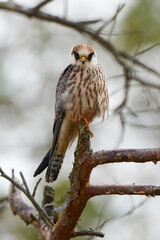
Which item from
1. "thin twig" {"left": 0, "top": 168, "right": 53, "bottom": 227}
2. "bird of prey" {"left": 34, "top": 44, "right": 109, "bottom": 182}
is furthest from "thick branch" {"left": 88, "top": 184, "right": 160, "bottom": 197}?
"bird of prey" {"left": 34, "top": 44, "right": 109, "bottom": 182}

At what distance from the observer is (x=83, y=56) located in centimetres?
441

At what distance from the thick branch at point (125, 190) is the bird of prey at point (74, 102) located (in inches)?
49.1

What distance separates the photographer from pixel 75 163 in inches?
115

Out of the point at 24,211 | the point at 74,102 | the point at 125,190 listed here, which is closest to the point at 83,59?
the point at 74,102

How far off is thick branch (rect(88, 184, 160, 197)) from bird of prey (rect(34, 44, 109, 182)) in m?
1.25

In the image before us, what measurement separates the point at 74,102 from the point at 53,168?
0.68 metres

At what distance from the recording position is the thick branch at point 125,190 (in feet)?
8.75

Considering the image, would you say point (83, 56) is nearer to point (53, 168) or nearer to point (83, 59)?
point (83, 59)

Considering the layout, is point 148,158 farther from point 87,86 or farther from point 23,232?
point 23,232

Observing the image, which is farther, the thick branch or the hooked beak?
the hooked beak

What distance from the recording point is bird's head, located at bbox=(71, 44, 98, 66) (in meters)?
4.38

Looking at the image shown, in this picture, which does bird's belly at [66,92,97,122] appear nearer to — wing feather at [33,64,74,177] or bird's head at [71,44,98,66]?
wing feather at [33,64,74,177]

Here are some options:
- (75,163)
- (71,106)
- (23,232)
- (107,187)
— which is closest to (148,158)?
(107,187)

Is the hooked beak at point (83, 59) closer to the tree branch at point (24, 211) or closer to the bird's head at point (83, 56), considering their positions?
the bird's head at point (83, 56)
